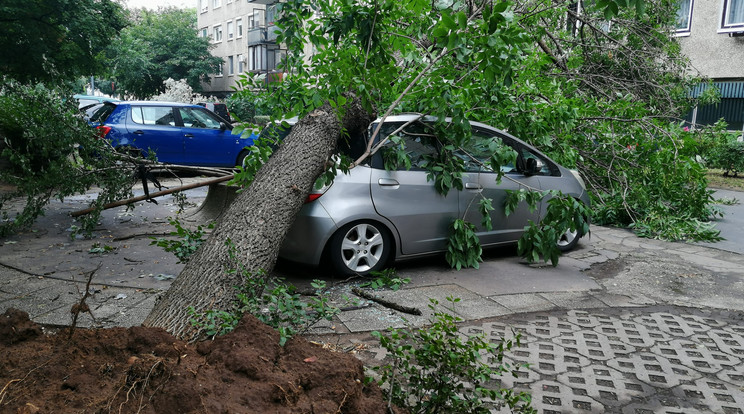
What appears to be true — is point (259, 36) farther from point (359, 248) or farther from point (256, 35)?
point (359, 248)

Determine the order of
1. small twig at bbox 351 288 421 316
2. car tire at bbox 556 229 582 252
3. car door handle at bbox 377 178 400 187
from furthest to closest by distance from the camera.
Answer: car tire at bbox 556 229 582 252
car door handle at bbox 377 178 400 187
small twig at bbox 351 288 421 316

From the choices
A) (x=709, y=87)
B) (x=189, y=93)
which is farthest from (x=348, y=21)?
(x=189, y=93)

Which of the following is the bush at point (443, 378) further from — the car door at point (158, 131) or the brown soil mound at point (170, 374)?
the car door at point (158, 131)

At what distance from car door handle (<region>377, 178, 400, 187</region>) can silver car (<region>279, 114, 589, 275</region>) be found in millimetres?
10

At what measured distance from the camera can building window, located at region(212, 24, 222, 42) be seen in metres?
61.4

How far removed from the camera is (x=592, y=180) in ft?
31.3

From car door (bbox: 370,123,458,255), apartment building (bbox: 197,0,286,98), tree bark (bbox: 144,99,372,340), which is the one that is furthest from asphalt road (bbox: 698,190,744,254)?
apartment building (bbox: 197,0,286,98)

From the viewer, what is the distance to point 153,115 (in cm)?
1396

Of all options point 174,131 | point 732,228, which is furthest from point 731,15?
point 174,131

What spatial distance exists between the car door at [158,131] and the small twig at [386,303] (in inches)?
375

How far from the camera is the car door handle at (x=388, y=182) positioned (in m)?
6.14

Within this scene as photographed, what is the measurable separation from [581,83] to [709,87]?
3991mm

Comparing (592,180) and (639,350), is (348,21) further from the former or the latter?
(592,180)

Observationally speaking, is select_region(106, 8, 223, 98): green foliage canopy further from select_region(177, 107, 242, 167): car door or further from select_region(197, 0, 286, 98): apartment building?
select_region(177, 107, 242, 167): car door
